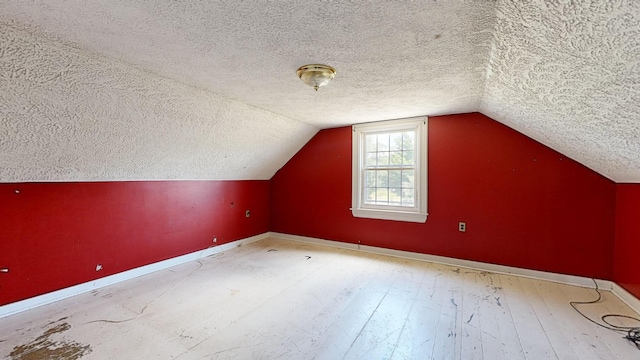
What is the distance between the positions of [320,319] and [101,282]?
2351mm

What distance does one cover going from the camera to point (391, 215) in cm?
382

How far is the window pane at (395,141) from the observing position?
3888 mm

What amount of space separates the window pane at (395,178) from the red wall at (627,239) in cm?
218

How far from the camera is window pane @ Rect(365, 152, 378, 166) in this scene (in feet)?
13.4

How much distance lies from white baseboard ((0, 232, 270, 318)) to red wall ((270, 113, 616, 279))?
6.74ft

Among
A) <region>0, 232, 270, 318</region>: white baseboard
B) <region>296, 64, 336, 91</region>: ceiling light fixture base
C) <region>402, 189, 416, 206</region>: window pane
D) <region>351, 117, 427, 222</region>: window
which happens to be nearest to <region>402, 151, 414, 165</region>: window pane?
<region>351, 117, 427, 222</region>: window

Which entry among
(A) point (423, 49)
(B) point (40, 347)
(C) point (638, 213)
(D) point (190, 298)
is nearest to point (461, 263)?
(C) point (638, 213)

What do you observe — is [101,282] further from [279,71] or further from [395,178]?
[395,178]

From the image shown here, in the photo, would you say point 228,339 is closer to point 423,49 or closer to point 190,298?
point 190,298

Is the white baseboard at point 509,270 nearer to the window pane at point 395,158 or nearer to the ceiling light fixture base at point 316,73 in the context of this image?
the window pane at point 395,158

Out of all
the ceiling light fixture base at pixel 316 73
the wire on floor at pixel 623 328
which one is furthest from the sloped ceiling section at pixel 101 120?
the wire on floor at pixel 623 328

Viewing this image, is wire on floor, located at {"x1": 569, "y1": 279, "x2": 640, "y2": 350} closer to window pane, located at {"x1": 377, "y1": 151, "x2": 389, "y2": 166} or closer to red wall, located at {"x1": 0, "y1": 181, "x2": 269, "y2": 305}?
window pane, located at {"x1": 377, "y1": 151, "x2": 389, "y2": 166}

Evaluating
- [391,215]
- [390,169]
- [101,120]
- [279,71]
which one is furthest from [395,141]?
[101,120]

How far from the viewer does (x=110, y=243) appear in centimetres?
285
